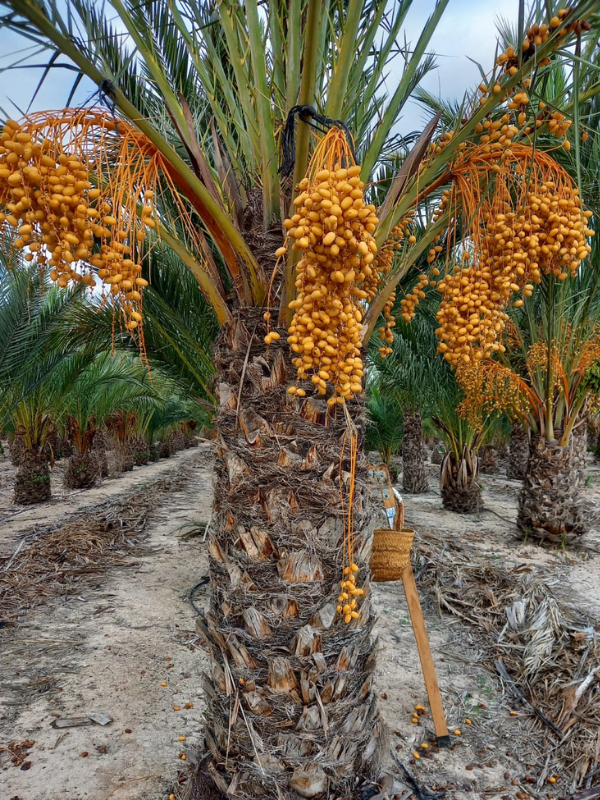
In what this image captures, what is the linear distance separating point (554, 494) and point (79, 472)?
8819 mm

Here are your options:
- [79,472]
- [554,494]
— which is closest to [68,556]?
[79,472]

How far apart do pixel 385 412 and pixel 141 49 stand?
1098 centimetres

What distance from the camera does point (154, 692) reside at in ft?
10.8

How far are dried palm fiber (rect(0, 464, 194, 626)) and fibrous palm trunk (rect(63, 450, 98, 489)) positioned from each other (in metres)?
2.81

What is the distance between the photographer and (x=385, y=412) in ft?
40.2

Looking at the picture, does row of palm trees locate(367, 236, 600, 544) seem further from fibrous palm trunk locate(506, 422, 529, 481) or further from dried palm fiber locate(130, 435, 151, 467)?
dried palm fiber locate(130, 435, 151, 467)

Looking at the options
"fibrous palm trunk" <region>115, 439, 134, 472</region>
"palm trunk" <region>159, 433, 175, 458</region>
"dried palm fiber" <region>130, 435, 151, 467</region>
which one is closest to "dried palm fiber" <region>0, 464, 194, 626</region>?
"fibrous palm trunk" <region>115, 439, 134, 472</region>

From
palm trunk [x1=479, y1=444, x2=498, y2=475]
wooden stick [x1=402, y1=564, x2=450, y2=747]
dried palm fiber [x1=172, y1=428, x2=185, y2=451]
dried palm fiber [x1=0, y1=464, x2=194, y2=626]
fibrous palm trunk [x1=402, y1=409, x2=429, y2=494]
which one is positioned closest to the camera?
wooden stick [x1=402, y1=564, x2=450, y2=747]

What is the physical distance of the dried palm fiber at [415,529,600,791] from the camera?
2.72 metres

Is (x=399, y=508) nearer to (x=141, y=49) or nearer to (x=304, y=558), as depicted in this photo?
(x=304, y=558)

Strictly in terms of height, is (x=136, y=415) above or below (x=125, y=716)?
above

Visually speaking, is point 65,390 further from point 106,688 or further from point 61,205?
point 61,205

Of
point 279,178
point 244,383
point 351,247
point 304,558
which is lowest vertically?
point 304,558

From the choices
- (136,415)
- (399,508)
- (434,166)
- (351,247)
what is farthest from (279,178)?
(136,415)
